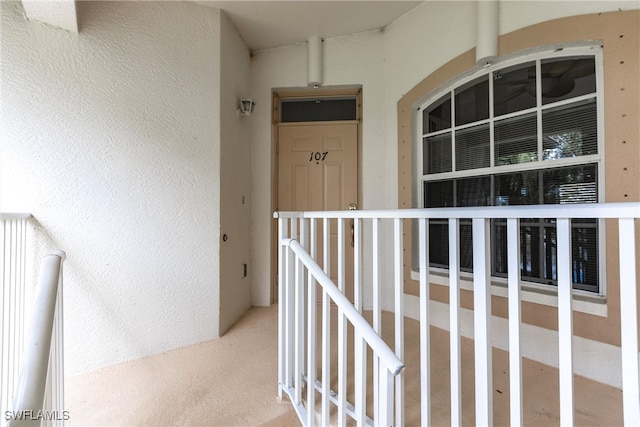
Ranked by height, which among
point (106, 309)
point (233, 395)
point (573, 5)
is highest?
point (573, 5)

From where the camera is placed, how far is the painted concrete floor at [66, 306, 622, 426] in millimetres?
A: 1275

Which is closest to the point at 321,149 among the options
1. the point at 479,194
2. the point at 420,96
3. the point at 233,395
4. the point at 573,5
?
the point at 420,96

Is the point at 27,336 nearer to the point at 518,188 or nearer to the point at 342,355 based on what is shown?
the point at 342,355

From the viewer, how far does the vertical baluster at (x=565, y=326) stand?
60 centimetres

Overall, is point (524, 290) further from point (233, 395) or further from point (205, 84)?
point (205, 84)

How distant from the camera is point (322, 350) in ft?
3.78

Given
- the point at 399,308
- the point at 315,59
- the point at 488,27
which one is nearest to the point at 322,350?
the point at 399,308

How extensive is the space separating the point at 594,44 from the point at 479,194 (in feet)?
3.39

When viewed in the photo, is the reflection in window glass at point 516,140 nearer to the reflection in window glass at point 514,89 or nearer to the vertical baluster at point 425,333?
the reflection in window glass at point 514,89

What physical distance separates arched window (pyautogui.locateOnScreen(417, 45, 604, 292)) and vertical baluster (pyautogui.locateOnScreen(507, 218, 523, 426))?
140cm

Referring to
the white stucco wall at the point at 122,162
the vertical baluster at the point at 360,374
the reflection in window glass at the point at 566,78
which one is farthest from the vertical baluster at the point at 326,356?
the reflection in window glass at the point at 566,78

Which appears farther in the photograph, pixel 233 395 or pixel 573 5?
pixel 573 5

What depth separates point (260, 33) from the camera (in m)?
2.52

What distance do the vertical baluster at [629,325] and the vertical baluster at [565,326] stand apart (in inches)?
3.1
